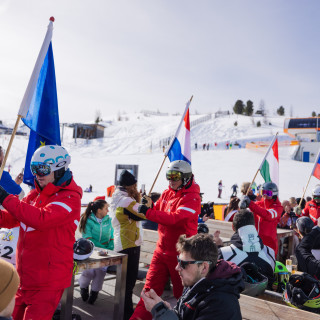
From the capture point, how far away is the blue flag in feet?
13.1

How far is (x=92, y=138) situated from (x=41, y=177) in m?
77.4

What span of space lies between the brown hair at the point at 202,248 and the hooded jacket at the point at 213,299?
0.23ft

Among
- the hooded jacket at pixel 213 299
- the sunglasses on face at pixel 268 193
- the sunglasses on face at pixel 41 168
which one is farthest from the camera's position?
the sunglasses on face at pixel 268 193

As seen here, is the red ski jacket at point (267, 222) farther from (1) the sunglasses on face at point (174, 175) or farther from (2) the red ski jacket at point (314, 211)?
(1) the sunglasses on face at point (174, 175)

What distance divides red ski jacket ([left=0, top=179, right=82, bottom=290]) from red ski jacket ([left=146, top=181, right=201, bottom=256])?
118 centimetres

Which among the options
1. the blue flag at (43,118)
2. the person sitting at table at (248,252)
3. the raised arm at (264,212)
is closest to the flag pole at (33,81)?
the blue flag at (43,118)

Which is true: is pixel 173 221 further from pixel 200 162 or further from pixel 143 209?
pixel 200 162

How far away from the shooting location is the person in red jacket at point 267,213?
600cm

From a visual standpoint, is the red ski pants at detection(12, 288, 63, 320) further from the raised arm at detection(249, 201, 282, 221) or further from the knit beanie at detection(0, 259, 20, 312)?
the raised arm at detection(249, 201, 282, 221)

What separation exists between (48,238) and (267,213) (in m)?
4.14

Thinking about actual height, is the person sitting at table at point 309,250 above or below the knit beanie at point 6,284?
below

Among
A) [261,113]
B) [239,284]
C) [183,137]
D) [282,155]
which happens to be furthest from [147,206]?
[261,113]

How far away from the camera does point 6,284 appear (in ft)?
5.58

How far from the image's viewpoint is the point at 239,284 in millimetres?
2375
